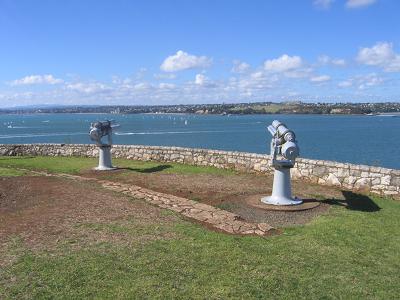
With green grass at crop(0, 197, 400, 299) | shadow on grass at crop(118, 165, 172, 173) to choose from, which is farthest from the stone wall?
green grass at crop(0, 197, 400, 299)

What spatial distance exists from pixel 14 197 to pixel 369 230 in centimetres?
766

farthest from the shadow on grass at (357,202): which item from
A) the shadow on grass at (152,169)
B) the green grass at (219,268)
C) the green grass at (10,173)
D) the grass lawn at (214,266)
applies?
the green grass at (10,173)

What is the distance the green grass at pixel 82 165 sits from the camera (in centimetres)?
1505

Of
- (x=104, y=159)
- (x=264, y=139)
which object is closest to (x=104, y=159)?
(x=104, y=159)

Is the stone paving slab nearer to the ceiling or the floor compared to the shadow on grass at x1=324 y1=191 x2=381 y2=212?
nearer to the floor

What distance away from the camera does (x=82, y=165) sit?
55.1 ft

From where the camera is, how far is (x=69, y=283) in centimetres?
559

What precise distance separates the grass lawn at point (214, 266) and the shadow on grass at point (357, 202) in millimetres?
1454

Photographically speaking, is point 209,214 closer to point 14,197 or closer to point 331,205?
point 331,205

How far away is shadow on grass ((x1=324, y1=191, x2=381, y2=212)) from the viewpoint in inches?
381

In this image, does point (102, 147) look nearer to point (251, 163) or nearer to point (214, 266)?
point (251, 163)

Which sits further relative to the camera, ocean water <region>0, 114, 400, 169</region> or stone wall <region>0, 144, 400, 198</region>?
ocean water <region>0, 114, 400, 169</region>

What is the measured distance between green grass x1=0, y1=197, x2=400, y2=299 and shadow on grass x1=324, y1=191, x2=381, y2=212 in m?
1.83

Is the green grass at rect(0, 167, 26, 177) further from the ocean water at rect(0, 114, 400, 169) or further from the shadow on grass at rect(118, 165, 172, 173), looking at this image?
the ocean water at rect(0, 114, 400, 169)
